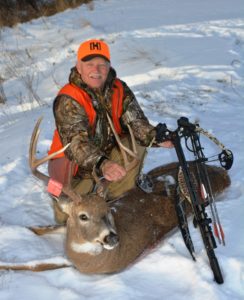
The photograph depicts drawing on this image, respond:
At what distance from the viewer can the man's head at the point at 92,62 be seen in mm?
4254

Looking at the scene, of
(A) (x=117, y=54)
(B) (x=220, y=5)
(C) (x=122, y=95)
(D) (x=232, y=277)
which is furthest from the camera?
(B) (x=220, y=5)

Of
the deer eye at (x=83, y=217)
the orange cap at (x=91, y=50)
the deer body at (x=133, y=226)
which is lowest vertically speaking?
the deer body at (x=133, y=226)

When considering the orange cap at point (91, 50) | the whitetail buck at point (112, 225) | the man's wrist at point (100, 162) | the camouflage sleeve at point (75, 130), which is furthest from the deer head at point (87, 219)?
the orange cap at point (91, 50)

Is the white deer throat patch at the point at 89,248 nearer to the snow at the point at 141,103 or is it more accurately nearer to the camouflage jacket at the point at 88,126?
the snow at the point at 141,103

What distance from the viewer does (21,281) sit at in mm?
3621

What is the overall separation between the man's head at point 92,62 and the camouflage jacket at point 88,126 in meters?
0.07

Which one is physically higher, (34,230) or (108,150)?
(108,150)

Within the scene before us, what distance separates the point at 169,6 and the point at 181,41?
2895mm

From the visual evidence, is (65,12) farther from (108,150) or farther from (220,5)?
(108,150)

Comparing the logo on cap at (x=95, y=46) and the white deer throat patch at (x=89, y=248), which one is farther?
the logo on cap at (x=95, y=46)

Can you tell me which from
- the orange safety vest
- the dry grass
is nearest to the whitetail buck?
the orange safety vest

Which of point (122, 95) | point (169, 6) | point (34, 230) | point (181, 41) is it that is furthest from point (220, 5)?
point (34, 230)

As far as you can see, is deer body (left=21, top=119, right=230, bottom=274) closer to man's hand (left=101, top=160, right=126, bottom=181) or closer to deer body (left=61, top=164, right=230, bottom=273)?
deer body (left=61, top=164, right=230, bottom=273)

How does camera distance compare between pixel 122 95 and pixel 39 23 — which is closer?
pixel 122 95
